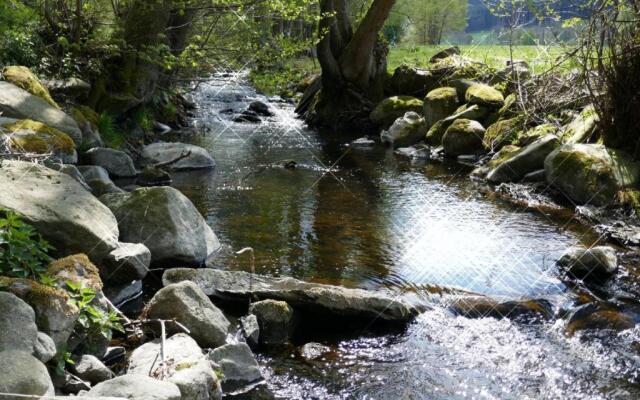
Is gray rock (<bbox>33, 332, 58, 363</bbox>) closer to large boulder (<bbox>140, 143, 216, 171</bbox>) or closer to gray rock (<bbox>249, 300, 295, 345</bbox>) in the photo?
gray rock (<bbox>249, 300, 295, 345</bbox>)

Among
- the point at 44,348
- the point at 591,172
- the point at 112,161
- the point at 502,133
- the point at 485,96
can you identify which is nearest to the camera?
the point at 44,348

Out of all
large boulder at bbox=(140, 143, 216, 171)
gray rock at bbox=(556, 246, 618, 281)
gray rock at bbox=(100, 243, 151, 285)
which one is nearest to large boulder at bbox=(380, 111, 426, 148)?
large boulder at bbox=(140, 143, 216, 171)

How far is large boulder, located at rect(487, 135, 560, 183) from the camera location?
39.8 feet

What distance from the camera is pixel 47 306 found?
427cm

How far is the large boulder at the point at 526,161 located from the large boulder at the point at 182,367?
29.2 ft

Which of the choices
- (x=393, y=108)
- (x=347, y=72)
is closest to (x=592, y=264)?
(x=393, y=108)

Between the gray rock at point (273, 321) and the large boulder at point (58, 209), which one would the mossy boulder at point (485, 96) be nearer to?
the gray rock at point (273, 321)

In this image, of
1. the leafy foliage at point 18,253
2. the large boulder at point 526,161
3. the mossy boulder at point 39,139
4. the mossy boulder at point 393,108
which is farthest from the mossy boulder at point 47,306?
the mossy boulder at point 393,108

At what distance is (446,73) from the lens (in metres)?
19.1

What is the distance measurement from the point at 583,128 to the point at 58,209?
957 centimetres

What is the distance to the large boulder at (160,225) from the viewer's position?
696 cm

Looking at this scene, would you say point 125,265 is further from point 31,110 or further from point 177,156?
point 177,156

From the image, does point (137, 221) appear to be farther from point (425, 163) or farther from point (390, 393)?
point (425, 163)

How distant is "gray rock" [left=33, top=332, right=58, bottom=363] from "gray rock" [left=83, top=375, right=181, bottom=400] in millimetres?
340
